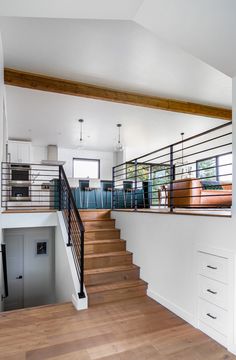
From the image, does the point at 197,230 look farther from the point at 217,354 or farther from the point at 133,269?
the point at 133,269

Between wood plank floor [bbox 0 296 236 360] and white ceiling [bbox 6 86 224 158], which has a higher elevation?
white ceiling [bbox 6 86 224 158]

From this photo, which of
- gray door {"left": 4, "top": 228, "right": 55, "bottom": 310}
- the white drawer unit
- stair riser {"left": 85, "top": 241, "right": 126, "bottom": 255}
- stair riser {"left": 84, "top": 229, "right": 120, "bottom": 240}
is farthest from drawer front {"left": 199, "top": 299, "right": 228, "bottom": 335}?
gray door {"left": 4, "top": 228, "right": 55, "bottom": 310}

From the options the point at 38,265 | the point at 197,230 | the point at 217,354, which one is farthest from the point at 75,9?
the point at 38,265

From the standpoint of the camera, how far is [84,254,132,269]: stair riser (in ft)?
13.0

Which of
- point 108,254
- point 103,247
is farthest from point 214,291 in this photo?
point 103,247

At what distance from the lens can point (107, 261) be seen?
4.10 metres

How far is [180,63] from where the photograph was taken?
4.14 meters

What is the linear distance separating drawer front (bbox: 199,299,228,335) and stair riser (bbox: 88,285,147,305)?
1185 mm

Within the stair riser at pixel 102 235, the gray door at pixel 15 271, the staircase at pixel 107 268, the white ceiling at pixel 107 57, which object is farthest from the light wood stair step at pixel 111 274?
the white ceiling at pixel 107 57

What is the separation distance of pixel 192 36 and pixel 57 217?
3729mm

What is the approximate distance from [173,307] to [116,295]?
0.85 m

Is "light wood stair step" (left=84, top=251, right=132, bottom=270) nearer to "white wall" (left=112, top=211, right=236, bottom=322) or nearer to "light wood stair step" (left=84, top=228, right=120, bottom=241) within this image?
"white wall" (left=112, top=211, right=236, bottom=322)

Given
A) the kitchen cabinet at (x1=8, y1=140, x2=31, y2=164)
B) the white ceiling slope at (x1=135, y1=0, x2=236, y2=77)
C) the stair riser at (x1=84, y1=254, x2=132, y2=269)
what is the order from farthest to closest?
the kitchen cabinet at (x1=8, y1=140, x2=31, y2=164)
the stair riser at (x1=84, y1=254, x2=132, y2=269)
the white ceiling slope at (x1=135, y1=0, x2=236, y2=77)

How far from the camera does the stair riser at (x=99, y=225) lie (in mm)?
4816
